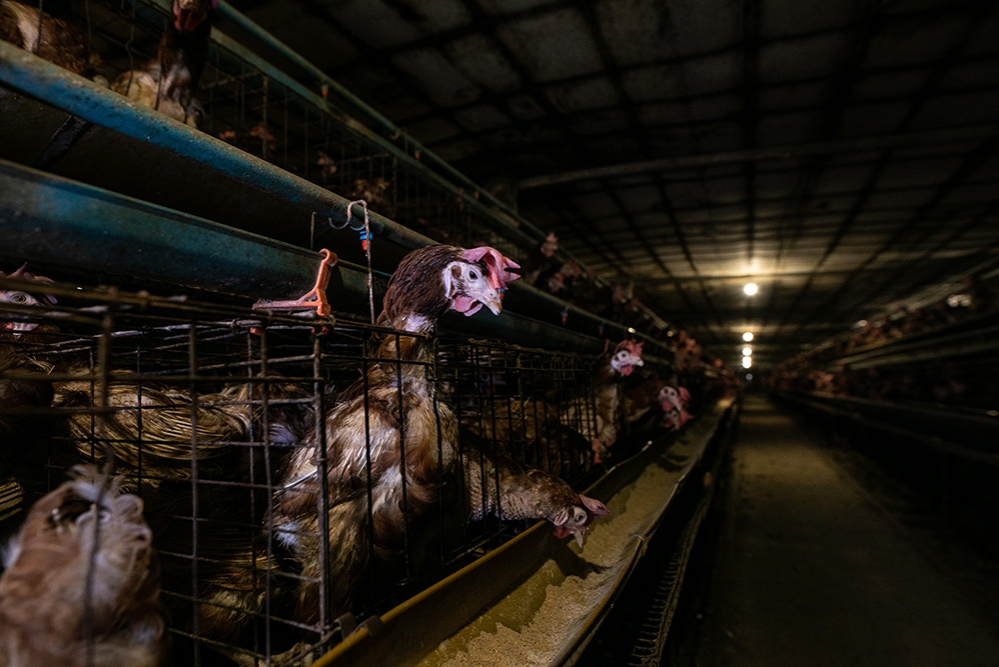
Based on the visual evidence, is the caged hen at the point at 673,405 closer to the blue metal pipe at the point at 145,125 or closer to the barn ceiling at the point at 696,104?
the barn ceiling at the point at 696,104

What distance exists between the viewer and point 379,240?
1956 mm

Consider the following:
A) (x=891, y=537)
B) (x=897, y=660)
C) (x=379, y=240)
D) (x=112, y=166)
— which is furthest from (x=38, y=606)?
(x=891, y=537)

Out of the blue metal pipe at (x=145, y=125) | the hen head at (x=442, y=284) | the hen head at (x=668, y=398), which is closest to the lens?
the blue metal pipe at (x=145, y=125)

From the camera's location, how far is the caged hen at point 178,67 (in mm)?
1932

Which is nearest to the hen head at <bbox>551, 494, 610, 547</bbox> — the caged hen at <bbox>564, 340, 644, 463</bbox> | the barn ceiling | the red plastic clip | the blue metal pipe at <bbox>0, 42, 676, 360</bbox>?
the red plastic clip

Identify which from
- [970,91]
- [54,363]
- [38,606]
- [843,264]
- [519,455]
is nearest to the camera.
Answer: [38,606]

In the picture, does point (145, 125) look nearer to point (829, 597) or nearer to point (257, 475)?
point (257, 475)

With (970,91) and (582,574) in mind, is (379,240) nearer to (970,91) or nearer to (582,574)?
(582,574)

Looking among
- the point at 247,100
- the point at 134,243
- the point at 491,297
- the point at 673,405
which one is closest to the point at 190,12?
the point at 134,243

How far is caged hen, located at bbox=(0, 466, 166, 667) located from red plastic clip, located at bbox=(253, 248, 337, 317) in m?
0.71

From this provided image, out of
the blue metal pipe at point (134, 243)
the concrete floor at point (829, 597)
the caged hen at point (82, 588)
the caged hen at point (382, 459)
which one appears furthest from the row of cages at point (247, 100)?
the concrete floor at point (829, 597)

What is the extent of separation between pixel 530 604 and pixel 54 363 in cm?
206

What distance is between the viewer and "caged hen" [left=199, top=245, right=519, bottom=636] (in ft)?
4.66

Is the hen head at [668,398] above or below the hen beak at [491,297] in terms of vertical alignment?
below
